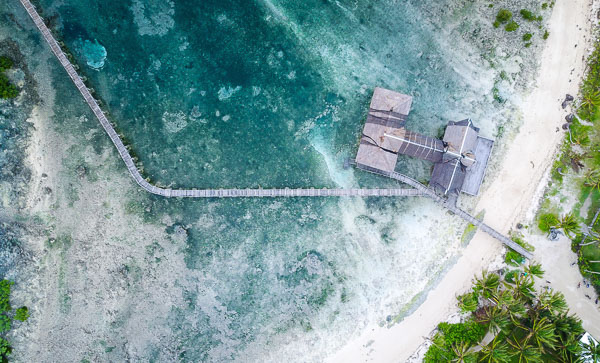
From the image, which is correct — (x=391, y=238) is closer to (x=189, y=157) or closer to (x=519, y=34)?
(x=189, y=157)

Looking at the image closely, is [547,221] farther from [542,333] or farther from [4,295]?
[4,295]

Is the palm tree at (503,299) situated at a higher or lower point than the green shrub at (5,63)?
lower

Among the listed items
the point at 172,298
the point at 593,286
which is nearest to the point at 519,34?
the point at 593,286

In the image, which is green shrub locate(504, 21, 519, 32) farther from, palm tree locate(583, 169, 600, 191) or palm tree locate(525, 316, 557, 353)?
A: palm tree locate(525, 316, 557, 353)

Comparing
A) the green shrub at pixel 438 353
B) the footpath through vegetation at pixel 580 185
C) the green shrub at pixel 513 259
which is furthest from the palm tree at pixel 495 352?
the footpath through vegetation at pixel 580 185

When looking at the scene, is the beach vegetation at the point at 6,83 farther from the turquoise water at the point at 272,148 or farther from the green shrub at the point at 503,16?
the green shrub at the point at 503,16

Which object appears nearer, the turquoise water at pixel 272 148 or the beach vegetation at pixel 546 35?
the turquoise water at pixel 272 148
